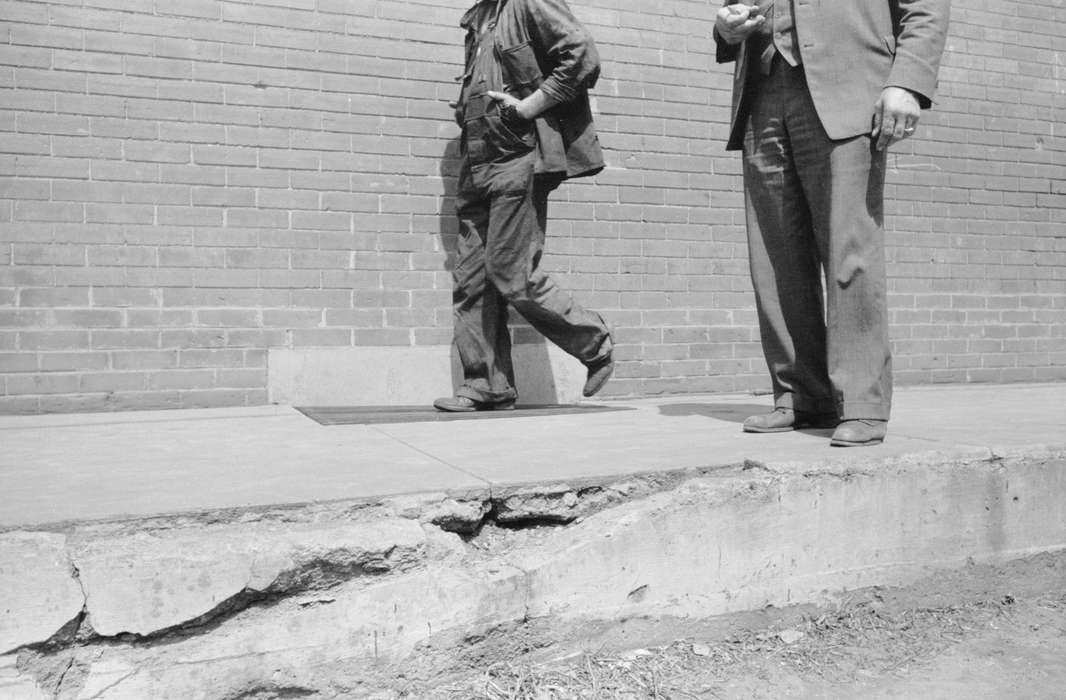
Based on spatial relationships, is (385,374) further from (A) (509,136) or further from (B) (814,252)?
(B) (814,252)

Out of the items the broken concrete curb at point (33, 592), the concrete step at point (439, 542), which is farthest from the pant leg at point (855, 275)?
the broken concrete curb at point (33, 592)

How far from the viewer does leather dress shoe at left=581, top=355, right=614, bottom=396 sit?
14.3 feet

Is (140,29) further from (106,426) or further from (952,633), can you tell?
(952,633)

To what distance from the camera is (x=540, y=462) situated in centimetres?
269

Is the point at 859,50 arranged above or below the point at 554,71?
below

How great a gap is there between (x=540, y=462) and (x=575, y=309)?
1.72 m

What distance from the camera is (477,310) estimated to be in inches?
175

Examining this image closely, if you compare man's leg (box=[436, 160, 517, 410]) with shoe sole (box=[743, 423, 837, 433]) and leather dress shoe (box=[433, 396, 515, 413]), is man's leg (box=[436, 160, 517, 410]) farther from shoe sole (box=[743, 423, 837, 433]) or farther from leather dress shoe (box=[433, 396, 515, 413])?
shoe sole (box=[743, 423, 837, 433])

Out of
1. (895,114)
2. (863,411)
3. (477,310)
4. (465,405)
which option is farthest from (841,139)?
(465,405)

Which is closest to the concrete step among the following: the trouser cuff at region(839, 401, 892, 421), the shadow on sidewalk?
the trouser cuff at region(839, 401, 892, 421)

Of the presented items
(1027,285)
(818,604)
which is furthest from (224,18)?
(1027,285)

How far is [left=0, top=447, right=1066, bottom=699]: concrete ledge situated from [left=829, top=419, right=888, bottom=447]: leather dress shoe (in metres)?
0.17

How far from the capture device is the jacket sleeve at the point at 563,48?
420 centimetres

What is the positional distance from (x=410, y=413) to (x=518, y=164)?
1.23 metres
